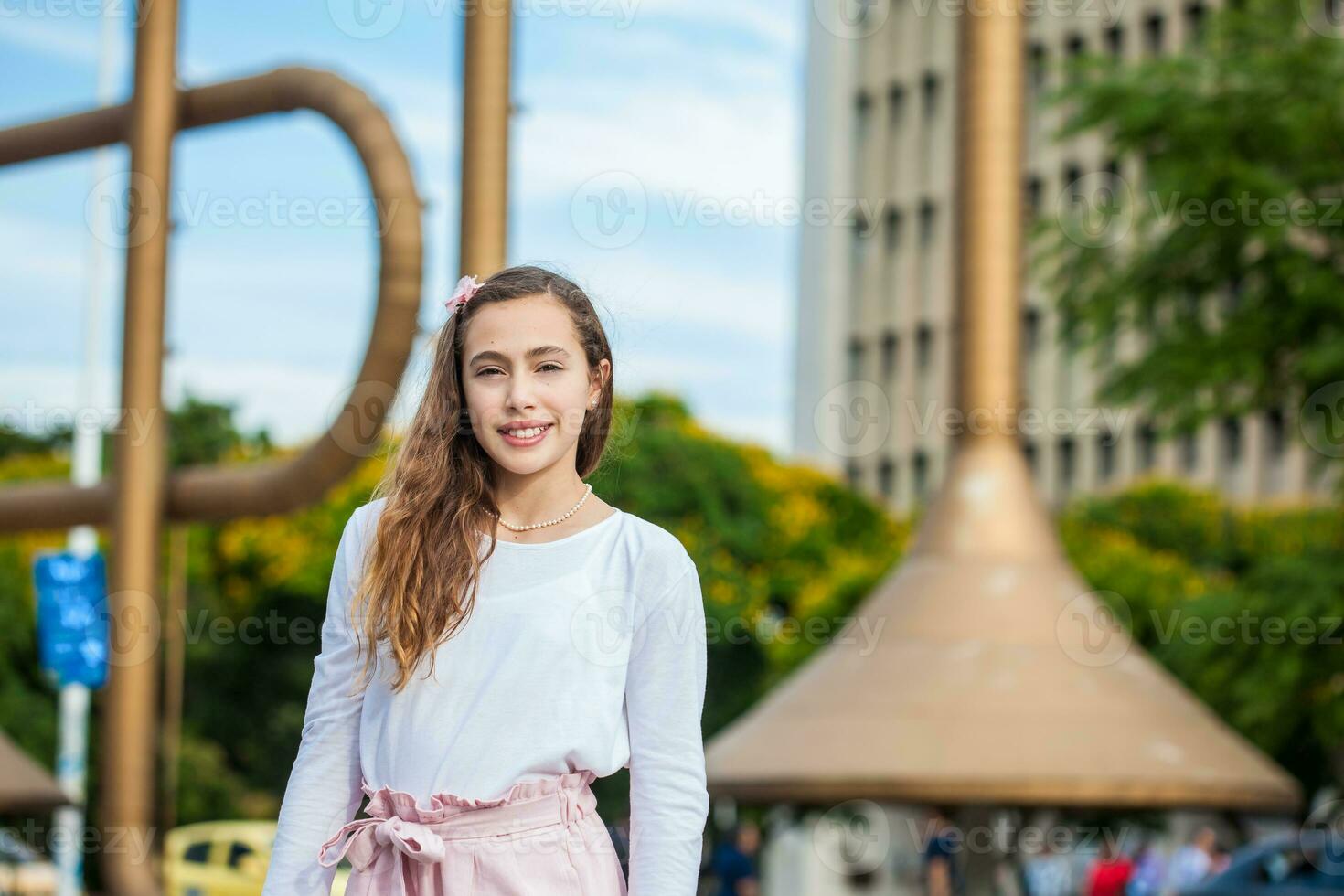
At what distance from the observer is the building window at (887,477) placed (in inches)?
2106

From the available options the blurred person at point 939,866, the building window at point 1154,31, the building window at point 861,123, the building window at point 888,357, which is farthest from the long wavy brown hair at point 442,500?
the building window at point 861,123

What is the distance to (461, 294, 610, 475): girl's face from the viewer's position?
2.77 metres

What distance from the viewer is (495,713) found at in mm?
2674

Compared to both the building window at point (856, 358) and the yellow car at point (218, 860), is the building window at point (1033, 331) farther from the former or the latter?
the yellow car at point (218, 860)

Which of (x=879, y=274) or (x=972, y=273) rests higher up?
(x=879, y=274)

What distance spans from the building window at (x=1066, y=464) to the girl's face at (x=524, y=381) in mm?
48114

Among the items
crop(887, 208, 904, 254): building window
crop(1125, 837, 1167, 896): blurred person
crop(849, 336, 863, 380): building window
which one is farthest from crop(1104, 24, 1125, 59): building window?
crop(1125, 837, 1167, 896): blurred person

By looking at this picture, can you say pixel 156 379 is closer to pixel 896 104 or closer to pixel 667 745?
pixel 667 745

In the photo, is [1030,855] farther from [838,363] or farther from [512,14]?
[838,363]

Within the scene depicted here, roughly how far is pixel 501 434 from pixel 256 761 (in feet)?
113

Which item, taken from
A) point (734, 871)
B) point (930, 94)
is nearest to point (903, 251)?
point (930, 94)

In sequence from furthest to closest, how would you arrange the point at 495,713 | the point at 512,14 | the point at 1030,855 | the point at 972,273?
1. the point at 1030,855
2. the point at 972,273
3. the point at 512,14
4. the point at 495,713

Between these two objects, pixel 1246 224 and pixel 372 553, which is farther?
pixel 1246 224

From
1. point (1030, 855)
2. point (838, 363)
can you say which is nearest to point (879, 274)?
point (838, 363)
